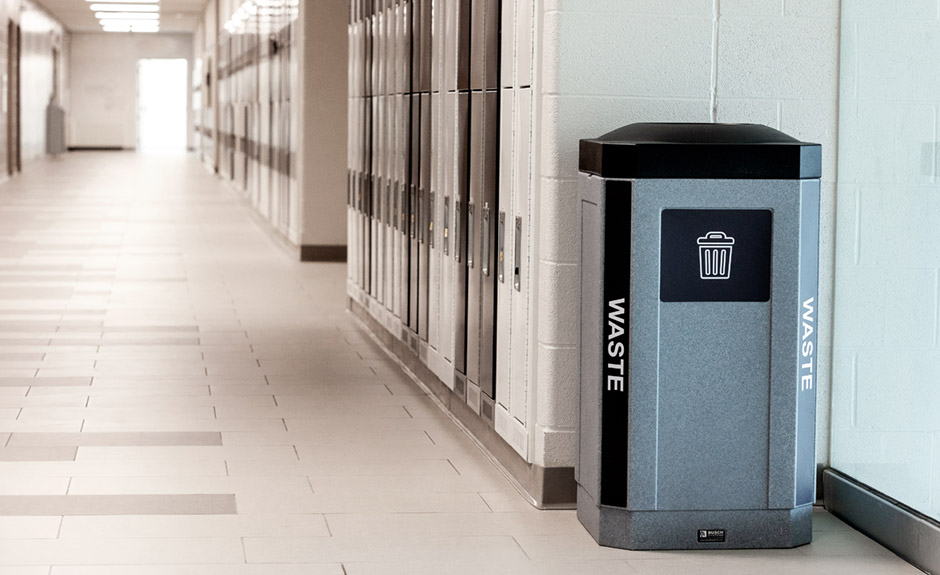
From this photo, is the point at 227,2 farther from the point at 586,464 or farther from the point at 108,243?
the point at 586,464

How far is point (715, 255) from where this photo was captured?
162 inches

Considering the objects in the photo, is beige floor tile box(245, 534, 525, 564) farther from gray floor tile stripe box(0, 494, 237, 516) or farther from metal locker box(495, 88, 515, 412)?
metal locker box(495, 88, 515, 412)

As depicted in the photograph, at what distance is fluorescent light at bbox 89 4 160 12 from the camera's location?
3547cm

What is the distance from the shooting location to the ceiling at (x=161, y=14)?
116ft

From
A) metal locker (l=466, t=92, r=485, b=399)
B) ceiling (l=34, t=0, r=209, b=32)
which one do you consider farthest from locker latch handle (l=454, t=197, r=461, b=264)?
ceiling (l=34, t=0, r=209, b=32)

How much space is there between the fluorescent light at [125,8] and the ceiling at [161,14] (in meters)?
0.23

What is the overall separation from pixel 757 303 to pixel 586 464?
2.48 ft

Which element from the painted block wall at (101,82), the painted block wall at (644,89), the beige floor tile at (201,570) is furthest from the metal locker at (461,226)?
the painted block wall at (101,82)

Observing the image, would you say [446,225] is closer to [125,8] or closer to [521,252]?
[521,252]

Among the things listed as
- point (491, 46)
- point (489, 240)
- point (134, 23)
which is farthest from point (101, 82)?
point (489, 240)

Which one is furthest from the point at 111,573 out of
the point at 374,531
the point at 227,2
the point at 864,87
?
the point at 227,2

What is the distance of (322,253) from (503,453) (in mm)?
8538

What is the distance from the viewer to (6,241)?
48.7 feet

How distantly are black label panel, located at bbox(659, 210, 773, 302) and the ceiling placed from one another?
3158cm
